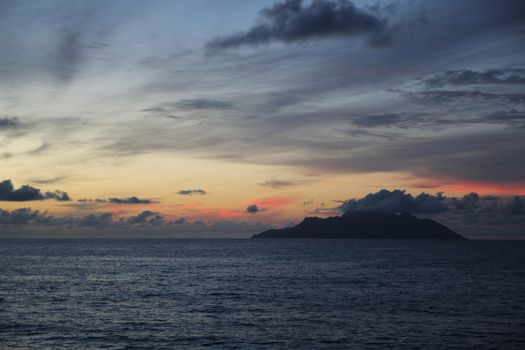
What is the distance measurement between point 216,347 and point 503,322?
33.5 m

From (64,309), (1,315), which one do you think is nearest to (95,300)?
(64,309)

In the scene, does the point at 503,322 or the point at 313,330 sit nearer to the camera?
the point at 313,330

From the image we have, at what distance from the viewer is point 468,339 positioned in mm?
48406

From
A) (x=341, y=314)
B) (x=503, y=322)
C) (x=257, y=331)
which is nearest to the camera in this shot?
A: (x=257, y=331)

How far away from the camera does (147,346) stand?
151 ft

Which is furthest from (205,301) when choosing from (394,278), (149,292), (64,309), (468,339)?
(394,278)

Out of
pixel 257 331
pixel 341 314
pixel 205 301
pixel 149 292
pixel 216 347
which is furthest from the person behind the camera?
pixel 149 292

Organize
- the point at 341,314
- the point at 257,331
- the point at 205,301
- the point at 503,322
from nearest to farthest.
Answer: the point at 257,331
the point at 503,322
the point at 341,314
the point at 205,301

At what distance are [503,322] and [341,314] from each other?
724 inches

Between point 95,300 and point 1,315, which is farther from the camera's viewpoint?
point 95,300

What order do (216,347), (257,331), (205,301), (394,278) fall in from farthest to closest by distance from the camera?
(394,278), (205,301), (257,331), (216,347)

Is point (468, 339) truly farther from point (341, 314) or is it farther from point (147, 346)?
point (147, 346)

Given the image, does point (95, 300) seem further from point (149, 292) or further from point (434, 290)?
point (434, 290)

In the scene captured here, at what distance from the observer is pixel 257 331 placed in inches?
2067
